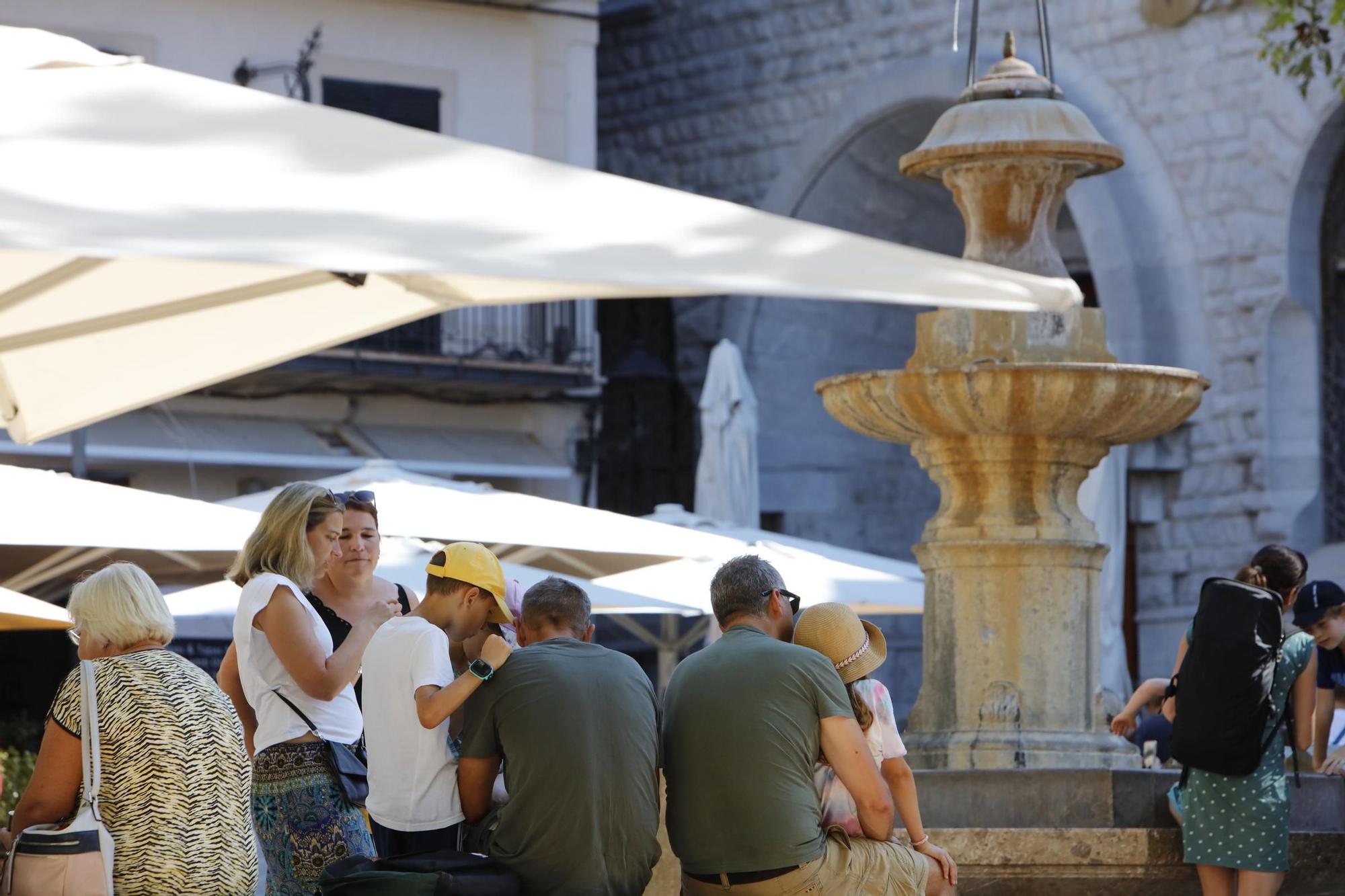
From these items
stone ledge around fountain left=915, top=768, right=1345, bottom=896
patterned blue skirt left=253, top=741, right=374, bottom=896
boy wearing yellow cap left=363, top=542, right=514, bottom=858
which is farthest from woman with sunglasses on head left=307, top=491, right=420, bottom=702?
stone ledge around fountain left=915, top=768, right=1345, bottom=896

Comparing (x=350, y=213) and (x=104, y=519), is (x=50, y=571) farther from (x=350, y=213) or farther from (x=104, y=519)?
(x=350, y=213)

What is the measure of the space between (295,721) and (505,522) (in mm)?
4811

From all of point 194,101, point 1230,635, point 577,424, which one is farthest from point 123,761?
point 577,424

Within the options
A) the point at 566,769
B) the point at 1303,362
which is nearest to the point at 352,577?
the point at 566,769

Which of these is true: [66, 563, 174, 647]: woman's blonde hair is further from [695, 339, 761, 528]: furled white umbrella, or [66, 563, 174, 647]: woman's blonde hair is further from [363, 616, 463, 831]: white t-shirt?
[695, 339, 761, 528]: furled white umbrella

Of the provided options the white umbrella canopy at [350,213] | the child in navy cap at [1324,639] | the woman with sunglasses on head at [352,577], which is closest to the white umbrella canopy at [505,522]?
the child in navy cap at [1324,639]

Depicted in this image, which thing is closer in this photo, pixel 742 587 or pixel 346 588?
pixel 742 587

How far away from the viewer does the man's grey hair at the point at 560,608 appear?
5.21 meters

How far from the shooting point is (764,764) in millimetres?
5195

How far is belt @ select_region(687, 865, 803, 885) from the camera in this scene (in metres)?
5.25

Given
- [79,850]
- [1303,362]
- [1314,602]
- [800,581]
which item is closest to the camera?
[79,850]

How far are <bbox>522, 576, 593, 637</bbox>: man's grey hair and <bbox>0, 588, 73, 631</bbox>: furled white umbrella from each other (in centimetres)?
281

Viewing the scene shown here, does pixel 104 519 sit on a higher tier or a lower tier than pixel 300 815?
higher

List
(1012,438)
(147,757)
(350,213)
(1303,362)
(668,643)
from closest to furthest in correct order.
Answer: (350,213)
(147,757)
(1012,438)
(668,643)
(1303,362)
